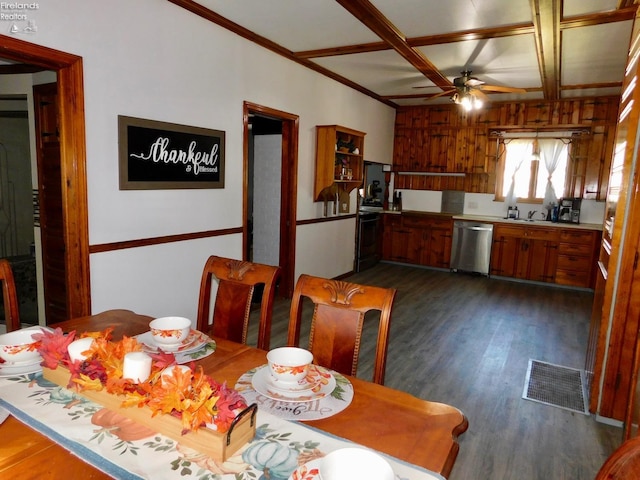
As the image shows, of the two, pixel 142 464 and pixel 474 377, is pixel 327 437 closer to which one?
pixel 142 464

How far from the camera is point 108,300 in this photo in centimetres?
282

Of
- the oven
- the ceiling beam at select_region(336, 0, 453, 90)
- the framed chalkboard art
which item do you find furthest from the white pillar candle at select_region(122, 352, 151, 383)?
the oven

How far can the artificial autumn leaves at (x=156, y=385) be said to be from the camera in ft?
3.08

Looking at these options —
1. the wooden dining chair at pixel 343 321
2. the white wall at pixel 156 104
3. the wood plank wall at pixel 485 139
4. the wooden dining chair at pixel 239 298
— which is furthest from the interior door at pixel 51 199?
the wood plank wall at pixel 485 139

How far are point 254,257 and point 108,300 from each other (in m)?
Result: 2.47

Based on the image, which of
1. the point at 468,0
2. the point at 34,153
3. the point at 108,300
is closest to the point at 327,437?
the point at 108,300

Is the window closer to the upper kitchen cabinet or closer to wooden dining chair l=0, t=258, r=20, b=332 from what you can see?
the upper kitchen cabinet

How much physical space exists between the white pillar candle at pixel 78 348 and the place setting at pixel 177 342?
25 cm

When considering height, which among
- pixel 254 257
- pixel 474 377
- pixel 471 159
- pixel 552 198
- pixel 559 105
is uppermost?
pixel 559 105

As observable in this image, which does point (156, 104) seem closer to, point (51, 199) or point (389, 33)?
point (51, 199)

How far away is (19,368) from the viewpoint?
1260 mm

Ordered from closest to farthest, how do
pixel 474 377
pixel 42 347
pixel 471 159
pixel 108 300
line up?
pixel 42 347 < pixel 108 300 < pixel 474 377 < pixel 471 159

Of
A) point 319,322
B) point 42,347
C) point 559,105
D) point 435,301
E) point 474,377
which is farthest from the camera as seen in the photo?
point 559,105

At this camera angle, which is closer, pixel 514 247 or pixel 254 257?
pixel 254 257
